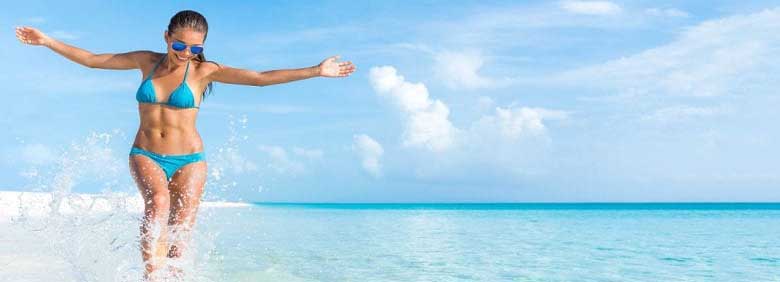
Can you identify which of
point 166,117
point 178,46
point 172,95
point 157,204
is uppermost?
point 178,46

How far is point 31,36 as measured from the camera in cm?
527

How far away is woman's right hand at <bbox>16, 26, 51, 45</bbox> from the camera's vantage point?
5.23m

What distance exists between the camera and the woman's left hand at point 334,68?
5274mm

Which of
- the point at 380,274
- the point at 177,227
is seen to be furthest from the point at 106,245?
the point at 380,274

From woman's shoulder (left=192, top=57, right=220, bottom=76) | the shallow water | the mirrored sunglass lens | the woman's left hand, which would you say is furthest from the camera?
the shallow water

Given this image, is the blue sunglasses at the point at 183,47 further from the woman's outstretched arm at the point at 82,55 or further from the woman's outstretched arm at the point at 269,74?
the woman's outstretched arm at the point at 82,55

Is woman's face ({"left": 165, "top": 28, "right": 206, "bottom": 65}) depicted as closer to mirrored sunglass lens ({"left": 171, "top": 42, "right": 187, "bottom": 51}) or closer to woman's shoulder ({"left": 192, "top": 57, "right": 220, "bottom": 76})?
mirrored sunglass lens ({"left": 171, "top": 42, "right": 187, "bottom": 51})

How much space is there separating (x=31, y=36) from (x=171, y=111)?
1.24 meters

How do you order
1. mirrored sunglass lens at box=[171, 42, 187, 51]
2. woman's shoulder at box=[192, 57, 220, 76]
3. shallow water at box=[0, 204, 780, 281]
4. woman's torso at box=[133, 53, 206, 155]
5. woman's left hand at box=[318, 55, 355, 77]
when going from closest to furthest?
mirrored sunglass lens at box=[171, 42, 187, 51]
woman's torso at box=[133, 53, 206, 155]
woman's shoulder at box=[192, 57, 220, 76]
woman's left hand at box=[318, 55, 355, 77]
shallow water at box=[0, 204, 780, 281]

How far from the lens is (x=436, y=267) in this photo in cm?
1131

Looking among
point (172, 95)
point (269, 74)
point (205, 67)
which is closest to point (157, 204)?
point (172, 95)

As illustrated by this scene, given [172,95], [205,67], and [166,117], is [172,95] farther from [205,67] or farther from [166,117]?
[205,67]

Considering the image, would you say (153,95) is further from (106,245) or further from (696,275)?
(696,275)

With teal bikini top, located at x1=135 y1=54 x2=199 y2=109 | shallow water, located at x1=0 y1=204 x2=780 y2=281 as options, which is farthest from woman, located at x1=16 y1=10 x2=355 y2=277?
shallow water, located at x1=0 y1=204 x2=780 y2=281
